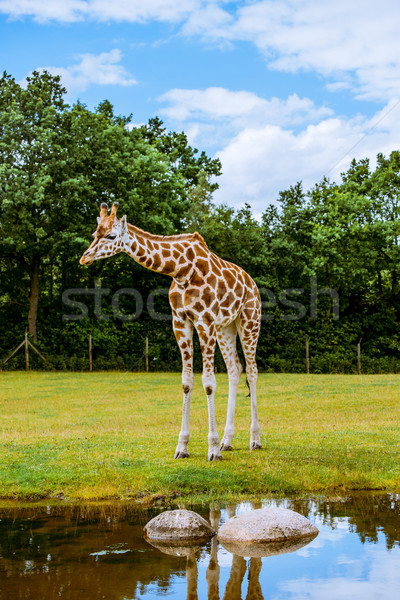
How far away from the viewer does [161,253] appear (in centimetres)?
1050

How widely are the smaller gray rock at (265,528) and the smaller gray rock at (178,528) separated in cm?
20

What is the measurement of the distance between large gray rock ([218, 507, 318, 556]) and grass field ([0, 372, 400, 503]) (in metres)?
1.64

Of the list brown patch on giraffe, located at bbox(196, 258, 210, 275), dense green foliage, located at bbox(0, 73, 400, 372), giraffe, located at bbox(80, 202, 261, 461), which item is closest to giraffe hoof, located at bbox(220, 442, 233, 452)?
giraffe, located at bbox(80, 202, 261, 461)

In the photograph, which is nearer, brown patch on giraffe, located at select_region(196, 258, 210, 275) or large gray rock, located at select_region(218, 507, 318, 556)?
large gray rock, located at select_region(218, 507, 318, 556)

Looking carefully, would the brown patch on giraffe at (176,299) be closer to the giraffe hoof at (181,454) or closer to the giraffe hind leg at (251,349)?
the giraffe hind leg at (251,349)

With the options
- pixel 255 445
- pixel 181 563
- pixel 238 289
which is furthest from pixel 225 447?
pixel 181 563

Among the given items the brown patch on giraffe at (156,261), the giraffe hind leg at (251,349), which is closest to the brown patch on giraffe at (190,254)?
the brown patch on giraffe at (156,261)

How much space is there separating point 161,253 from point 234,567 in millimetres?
5294

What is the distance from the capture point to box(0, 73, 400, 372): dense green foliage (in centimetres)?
3419

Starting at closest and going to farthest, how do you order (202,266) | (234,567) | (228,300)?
1. (234,567)
2. (202,266)
3. (228,300)

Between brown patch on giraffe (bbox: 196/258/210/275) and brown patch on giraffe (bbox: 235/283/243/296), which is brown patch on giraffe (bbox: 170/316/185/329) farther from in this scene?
brown patch on giraffe (bbox: 235/283/243/296)

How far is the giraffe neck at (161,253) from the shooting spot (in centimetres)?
1041

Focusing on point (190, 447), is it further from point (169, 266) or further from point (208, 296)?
point (169, 266)

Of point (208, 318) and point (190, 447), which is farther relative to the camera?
point (190, 447)
